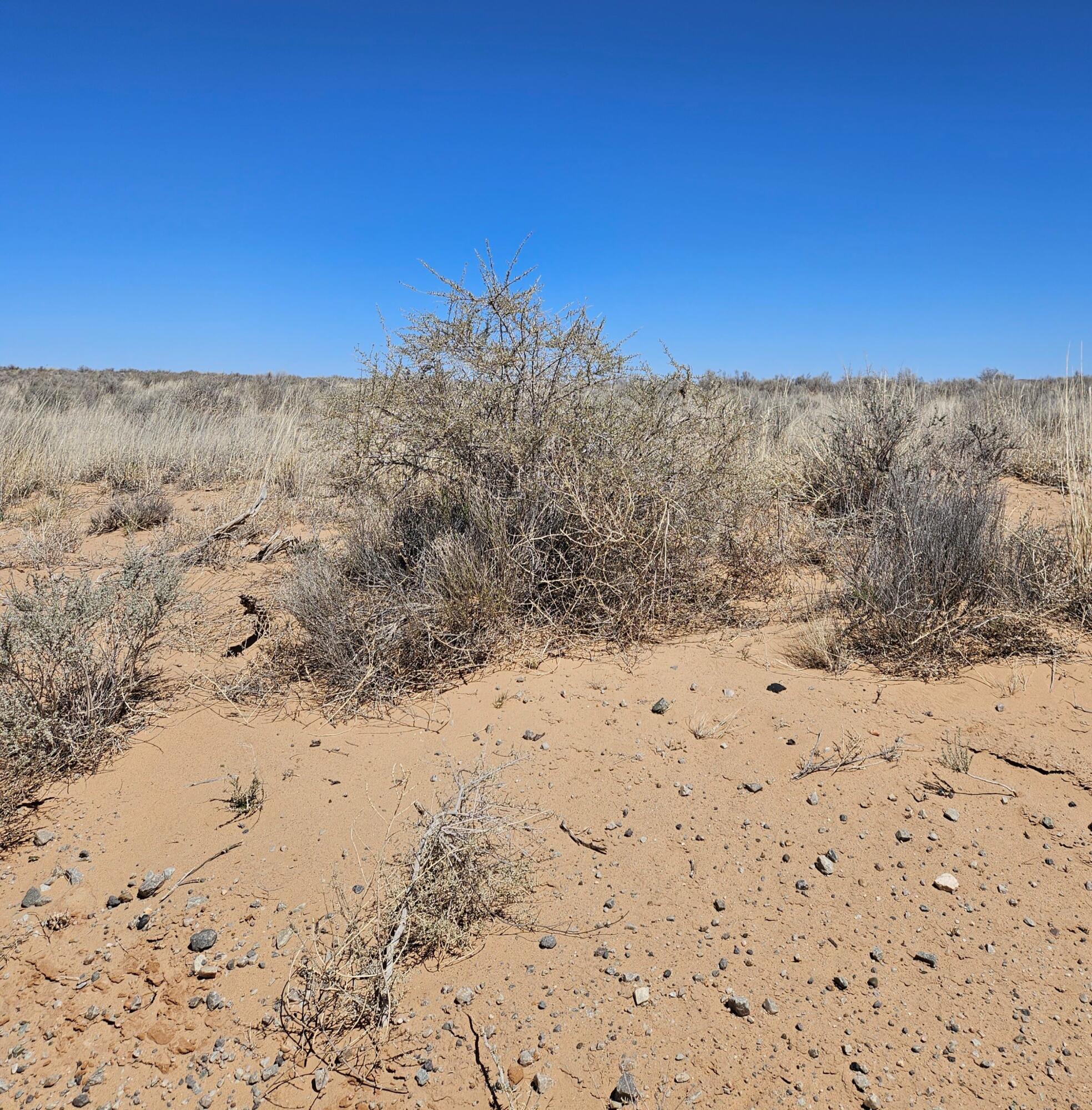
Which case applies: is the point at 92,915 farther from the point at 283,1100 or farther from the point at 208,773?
the point at 283,1100

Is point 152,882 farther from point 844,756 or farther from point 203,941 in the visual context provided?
point 844,756

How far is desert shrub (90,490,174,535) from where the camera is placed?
6738 millimetres

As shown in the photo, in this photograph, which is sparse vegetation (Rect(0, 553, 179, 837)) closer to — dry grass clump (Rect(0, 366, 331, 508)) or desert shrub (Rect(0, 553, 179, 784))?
desert shrub (Rect(0, 553, 179, 784))

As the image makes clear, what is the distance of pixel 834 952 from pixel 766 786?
0.78 m

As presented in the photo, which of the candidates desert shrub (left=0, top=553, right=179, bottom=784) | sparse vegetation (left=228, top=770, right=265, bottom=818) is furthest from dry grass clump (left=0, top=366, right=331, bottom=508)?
sparse vegetation (left=228, top=770, right=265, bottom=818)

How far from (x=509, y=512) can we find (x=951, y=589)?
2.58m

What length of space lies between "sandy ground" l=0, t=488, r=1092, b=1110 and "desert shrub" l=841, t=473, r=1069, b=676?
0.23 metres

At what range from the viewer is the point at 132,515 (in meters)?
6.73

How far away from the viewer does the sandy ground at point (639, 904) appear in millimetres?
1880

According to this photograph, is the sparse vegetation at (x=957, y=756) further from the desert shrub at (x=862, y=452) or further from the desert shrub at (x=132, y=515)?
the desert shrub at (x=132, y=515)

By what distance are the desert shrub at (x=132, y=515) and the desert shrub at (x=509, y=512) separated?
297cm

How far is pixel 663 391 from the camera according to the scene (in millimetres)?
5359

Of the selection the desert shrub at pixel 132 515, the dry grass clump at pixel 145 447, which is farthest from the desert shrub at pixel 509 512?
the desert shrub at pixel 132 515

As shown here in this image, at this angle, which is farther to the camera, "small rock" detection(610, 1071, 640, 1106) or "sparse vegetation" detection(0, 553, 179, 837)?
"sparse vegetation" detection(0, 553, 179, 837)
